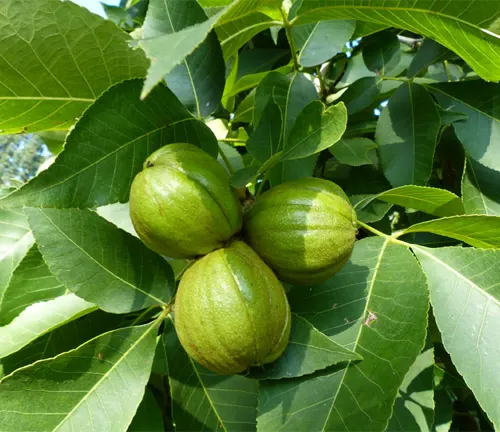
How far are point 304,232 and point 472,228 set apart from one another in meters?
0.53

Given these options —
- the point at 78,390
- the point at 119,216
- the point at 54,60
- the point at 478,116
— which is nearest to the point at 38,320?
the point at 78,390

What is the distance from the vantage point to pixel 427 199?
1.37m

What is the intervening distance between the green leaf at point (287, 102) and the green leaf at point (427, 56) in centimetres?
53

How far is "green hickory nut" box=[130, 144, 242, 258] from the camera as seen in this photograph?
100 cm

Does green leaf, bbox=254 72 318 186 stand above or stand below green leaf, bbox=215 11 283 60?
below

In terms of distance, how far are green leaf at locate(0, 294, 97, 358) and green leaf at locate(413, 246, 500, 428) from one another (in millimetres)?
873

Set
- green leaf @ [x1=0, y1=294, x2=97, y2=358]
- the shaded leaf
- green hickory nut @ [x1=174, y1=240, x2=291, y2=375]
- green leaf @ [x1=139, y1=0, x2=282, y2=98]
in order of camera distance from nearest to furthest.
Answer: green leaf @ [x1=139, y1=0, x2=282, y2=98] < green hickory nut @ [x1=174, y1=240, x2=291, y2=375] < green leaf @ [x1=0, y1=294, x2=97, y2=358] < the shaded leaf

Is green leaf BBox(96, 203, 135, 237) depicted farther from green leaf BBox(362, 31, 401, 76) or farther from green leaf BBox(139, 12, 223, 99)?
green leaf BBox(362, 31, 401, 76)

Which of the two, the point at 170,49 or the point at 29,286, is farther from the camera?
the point at 29,286

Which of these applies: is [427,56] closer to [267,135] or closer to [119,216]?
[267,135]

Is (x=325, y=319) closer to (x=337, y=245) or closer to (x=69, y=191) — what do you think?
(x=337, y=245)

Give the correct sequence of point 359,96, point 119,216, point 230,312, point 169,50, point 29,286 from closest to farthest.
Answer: point 169,50
point 230,312
point 29,286
point 119,216
point 359,96

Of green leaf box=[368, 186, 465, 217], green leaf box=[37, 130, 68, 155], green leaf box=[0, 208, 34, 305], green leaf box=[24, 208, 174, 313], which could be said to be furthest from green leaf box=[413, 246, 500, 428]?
green leaf box=[37, 130, 68, 155]

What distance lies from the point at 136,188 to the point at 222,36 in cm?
65
